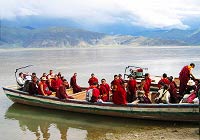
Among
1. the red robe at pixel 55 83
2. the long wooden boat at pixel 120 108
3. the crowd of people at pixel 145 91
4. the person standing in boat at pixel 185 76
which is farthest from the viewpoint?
the red robe at pixel 55 83

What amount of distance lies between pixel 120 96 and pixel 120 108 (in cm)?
70

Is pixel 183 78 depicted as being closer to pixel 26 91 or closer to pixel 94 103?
pixel 94 103

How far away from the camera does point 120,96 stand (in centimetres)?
1705

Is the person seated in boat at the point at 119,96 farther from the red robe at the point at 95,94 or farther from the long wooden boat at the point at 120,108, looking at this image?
the red robe at the point at 95,94

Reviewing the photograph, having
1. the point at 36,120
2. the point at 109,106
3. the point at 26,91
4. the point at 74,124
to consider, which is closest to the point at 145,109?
the point at 109,106

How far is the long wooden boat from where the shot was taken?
15677 mm

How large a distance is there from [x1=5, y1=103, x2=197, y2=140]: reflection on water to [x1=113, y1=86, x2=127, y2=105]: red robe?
115 centimetres

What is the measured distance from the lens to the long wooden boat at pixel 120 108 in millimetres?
15677

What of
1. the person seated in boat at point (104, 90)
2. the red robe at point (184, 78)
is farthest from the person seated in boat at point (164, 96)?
the person seated in boat at point (104, 90)

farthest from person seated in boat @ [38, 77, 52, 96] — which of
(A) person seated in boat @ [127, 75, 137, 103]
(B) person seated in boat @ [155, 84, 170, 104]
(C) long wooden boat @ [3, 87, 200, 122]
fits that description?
(B) person seated in boat @ [155, 84, 170, 104]

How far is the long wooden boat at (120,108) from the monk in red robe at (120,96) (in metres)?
0.24

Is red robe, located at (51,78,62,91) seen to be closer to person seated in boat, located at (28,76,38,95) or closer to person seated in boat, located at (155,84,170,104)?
person seated in boat, located at (28,76,38,95)

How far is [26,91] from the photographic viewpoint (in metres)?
21.9

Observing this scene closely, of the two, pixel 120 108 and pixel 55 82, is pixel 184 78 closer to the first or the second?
pixel 120 108
